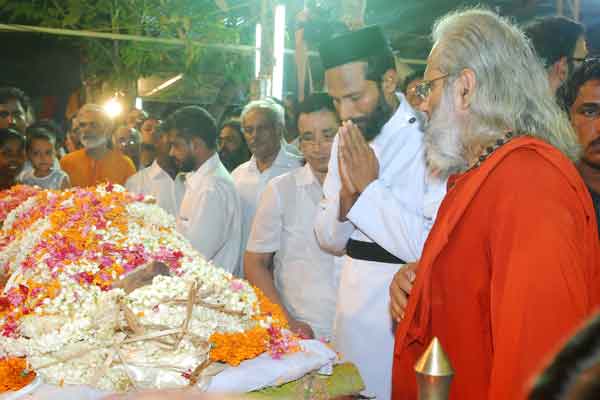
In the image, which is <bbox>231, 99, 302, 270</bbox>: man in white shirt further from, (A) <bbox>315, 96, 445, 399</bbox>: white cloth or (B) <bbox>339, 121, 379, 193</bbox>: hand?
(B) <bbox>339, 121, 379, 193</bbox>: hand

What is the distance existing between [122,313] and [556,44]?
2772 mm

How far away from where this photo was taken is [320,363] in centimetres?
241

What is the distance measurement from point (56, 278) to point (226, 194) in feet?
8.54

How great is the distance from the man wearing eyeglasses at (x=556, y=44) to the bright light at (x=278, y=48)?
10.1 ft

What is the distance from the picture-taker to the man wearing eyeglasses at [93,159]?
24.4 feet

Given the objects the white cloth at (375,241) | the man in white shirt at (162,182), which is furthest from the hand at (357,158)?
the man in white shirt at (162,182)

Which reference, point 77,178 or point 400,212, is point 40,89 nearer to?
point 77,178

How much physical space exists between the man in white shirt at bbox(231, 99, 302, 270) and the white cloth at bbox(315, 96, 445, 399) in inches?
81.6

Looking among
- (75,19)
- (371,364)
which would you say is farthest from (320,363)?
(75,19)

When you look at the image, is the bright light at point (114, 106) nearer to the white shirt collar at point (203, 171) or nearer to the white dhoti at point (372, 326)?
the white shirt collar at point (203, 171)

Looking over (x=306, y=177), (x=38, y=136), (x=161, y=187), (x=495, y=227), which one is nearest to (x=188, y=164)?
(x=161, y=187)

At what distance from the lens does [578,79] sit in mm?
3410

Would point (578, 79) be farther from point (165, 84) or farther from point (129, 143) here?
point (165, 84)

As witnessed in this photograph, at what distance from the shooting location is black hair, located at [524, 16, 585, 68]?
3.87 meters
